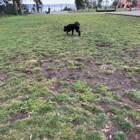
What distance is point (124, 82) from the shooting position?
289cm

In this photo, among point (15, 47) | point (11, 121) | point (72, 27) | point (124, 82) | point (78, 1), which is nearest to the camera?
point (11, 121)

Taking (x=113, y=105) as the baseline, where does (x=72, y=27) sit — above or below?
above

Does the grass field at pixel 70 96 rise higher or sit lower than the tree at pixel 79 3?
lower

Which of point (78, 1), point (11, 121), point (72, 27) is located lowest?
point (11, 121)

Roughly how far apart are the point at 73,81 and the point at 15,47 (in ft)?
10.7

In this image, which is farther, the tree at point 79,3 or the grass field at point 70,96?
the tree at point 79,3

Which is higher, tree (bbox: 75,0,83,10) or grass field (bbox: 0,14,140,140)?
tree (bbox: 75,0,83,10)

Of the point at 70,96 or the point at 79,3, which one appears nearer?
the point at 70,96

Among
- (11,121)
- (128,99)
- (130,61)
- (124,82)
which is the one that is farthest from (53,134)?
(130,61)

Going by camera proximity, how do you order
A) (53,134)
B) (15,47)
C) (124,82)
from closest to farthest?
(53,134) < (124,82) < (15,47)

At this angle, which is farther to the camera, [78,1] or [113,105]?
[78,1]

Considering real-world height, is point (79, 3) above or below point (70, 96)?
above

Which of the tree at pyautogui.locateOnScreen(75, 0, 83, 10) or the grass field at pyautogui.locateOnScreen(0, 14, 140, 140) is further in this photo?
the tree at pyautogui.locateOnScreen(75, 0, 83, 10)

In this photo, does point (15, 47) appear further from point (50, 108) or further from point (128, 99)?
point (128, 99)
